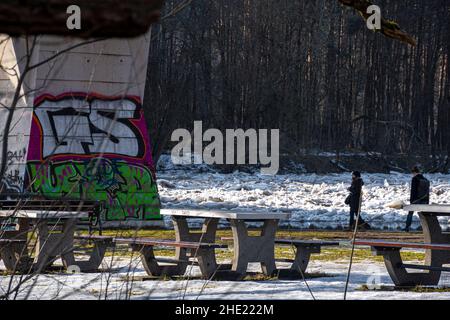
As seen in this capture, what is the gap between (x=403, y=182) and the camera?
1601 inches

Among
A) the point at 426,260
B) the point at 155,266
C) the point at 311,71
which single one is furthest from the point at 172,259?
the point at 311,71

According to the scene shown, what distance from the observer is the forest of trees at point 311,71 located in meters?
51.7

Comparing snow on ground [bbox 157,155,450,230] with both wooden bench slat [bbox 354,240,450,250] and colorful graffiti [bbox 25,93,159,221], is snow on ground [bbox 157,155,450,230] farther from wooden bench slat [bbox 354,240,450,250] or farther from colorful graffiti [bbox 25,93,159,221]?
wooden bench slat [bbox 354,240,450,250]

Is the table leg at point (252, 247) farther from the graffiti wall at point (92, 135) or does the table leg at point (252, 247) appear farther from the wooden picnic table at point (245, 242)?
the graffiti wall at point (92, 135)

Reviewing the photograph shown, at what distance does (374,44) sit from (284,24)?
16.0 ft

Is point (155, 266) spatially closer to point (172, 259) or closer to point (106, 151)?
point (172, 259)

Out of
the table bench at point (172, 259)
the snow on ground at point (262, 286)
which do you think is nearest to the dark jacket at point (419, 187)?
the snow on ground at point (262, 286)

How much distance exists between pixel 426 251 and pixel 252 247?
2147 millimetres

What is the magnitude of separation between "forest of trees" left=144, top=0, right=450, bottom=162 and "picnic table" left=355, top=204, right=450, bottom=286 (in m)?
37.6

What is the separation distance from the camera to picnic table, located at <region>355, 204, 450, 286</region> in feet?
38.8

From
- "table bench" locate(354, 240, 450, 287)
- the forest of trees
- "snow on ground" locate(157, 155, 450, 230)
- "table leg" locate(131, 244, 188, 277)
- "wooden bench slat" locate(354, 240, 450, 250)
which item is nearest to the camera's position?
"wooden bench slat" locate(354, 240, 450, 250)

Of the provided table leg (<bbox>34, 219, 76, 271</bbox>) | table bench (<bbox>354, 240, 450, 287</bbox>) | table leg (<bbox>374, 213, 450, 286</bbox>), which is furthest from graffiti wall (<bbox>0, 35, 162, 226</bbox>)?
table leg (<bbox>34, 219, 76, 271</bbox>)

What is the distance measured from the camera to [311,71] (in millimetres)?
55250
